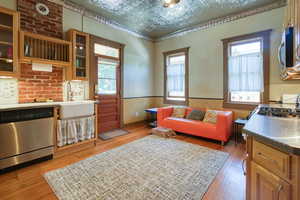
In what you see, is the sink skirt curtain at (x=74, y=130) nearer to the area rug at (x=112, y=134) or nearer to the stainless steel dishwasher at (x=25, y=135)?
the stainless steel dishwasher at (x=25, y=135)

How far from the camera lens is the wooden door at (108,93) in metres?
4.02

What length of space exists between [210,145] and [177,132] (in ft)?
3.36

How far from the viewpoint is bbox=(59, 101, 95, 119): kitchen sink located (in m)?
2.65

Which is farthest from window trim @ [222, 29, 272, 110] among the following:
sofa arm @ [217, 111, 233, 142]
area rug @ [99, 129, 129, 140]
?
area rug @ [99, 129, 129, 140]

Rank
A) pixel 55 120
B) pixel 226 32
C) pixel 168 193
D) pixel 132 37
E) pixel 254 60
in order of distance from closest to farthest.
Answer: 1. pixel 168 193
2. pixel 55 120
3. pixel 254 60
4. pixel 226 32
5. pixel 132 37

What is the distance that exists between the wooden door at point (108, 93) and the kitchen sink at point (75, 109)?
851 millimetres

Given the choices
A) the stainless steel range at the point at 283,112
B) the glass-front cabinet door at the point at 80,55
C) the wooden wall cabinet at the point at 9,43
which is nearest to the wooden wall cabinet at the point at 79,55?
the glass-front cabinet door at the point at 80,55

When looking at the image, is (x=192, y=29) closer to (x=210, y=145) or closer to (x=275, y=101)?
(x=275, y=101)

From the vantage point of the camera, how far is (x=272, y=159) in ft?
3.08

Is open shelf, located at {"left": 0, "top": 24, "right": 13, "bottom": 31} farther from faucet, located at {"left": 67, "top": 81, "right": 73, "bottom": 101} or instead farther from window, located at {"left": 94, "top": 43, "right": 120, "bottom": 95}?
window, located at {"left": 94, "top": 43, "right": 120, "bottom": 95}

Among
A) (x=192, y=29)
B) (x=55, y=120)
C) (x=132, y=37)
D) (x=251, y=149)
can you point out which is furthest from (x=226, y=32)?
(x=55, y=120)

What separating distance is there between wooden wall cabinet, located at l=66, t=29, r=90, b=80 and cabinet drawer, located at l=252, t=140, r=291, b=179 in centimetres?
330

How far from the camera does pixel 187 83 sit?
4.75 meters

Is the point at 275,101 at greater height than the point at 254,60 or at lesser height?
lesser
